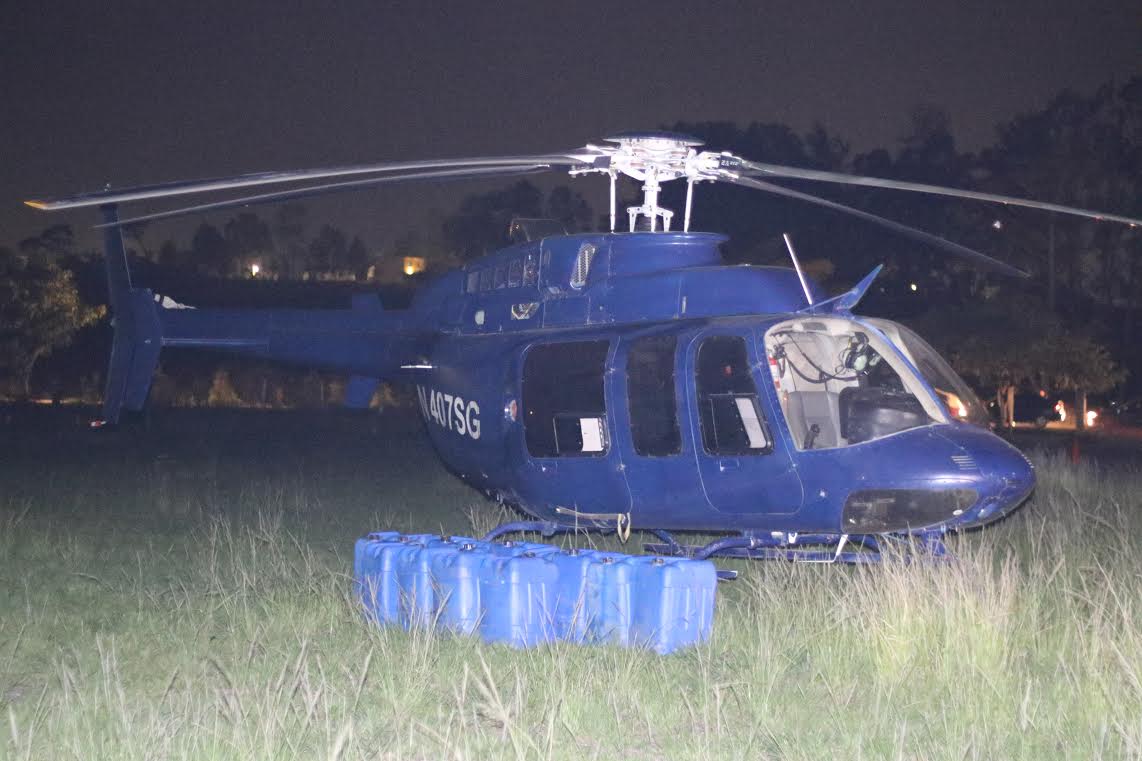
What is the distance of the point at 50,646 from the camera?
316 inches

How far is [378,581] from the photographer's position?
866 cm

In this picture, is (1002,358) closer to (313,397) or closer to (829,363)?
(829,363)

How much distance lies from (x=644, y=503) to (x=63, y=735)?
481 cm

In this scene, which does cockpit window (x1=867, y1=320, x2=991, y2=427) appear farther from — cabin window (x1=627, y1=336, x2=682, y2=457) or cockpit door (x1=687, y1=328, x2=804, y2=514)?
cabin window (x1=627, y1=336, x2=682, y2=457)

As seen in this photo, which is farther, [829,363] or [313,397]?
[313,397]

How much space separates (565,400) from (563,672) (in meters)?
3.68

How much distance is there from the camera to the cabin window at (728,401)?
8953 mm

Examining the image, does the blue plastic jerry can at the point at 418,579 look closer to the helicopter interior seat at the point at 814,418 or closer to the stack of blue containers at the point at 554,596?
the stack of blue containers at the point at 554,596

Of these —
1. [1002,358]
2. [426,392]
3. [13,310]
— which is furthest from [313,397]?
[426,392]

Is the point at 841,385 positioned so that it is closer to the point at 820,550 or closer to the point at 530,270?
the point at 820,550

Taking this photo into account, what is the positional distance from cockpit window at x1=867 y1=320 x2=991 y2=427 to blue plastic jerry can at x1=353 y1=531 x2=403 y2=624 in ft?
13.2

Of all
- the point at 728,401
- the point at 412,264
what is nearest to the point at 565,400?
the point at 728,401

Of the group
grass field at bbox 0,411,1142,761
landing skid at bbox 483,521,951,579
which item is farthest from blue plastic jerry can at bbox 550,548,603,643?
landing skid at bbox 483,521,951,579

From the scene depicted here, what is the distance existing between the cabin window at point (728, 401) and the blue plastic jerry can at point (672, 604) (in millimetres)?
1378
